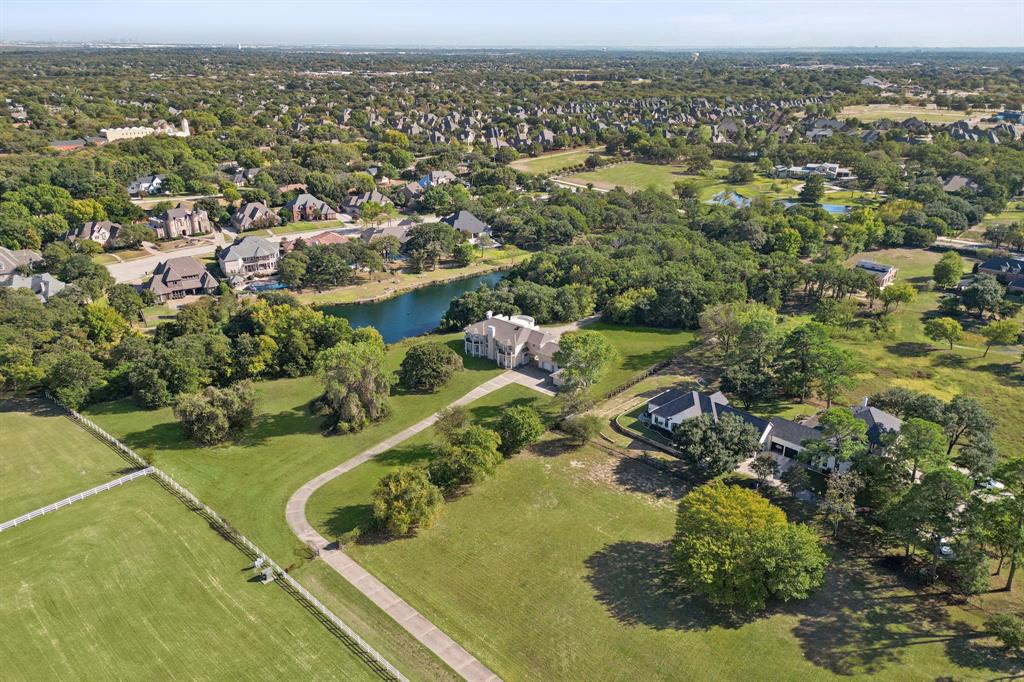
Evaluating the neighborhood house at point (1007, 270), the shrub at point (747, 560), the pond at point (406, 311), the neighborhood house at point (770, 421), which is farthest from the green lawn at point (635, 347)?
the neighborhood house at point (1007, 270)

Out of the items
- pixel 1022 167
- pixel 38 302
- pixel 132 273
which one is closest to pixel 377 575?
pixel 38 302

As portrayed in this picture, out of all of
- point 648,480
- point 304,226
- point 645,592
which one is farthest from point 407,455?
point 304,226

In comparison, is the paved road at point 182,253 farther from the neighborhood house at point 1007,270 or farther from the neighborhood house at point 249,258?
the neighborhood house at point 1007,270

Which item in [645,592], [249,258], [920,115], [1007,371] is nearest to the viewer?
[645,592]

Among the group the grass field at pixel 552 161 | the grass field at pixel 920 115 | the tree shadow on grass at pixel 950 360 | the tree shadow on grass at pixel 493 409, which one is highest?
the grass field at pixel 920 115

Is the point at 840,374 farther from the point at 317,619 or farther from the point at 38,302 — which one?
the point at 38,302

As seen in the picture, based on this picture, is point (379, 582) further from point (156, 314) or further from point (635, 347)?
point (156, 314)
